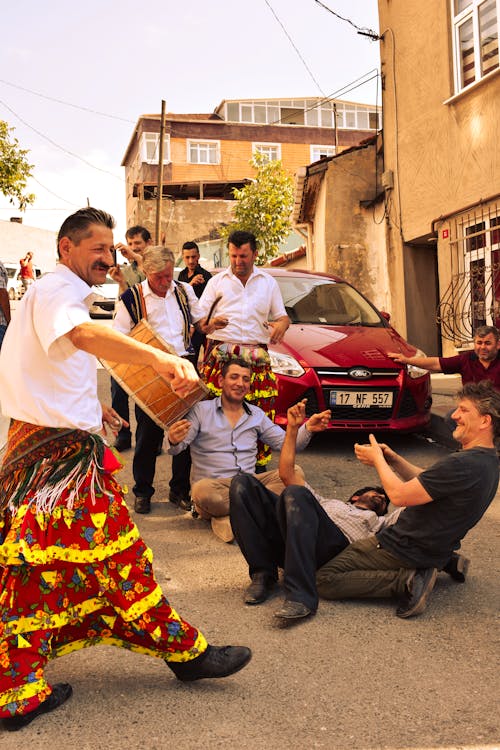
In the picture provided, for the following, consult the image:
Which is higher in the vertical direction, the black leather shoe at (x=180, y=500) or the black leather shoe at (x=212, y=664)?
the black leather shoe at (x=180, y=500)

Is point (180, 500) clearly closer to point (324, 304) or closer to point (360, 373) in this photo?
point (360, 373)

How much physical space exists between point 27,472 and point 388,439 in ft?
20.7

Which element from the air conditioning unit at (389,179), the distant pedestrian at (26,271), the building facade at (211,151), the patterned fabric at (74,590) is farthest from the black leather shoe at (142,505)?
the building facade at (211,151)

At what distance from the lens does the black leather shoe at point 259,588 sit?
4.41m

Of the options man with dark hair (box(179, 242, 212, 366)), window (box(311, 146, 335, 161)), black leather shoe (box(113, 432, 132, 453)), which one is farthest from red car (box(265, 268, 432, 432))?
window (box(311, 146, 335, 161))

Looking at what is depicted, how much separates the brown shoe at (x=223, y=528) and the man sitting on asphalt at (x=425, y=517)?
4.01 ft

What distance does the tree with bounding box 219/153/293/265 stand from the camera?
31.9m

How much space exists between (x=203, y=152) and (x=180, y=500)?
45.5 metres

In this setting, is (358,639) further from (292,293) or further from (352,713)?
(292,293)

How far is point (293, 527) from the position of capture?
4.27m

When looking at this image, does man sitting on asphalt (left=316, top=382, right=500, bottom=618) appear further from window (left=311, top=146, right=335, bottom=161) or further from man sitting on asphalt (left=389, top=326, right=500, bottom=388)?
window (left=311, top=146, right=335, bottom=161)

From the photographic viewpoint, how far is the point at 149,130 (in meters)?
48.6

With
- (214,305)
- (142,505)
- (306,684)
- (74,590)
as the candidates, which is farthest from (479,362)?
(74,590)

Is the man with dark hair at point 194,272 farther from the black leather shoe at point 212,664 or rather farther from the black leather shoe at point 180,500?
the black leather shoe at point 212,664
